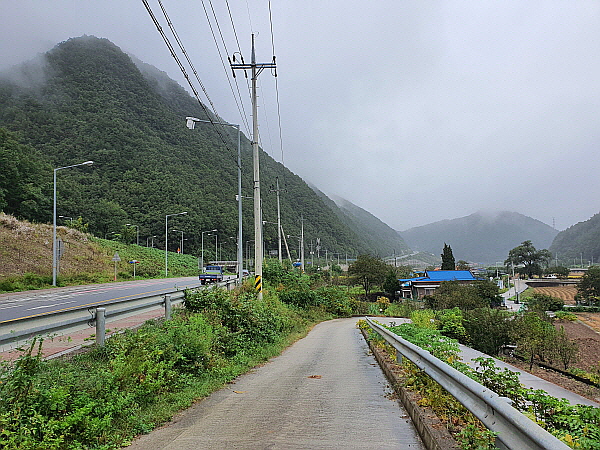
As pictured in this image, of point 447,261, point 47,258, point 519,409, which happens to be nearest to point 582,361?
point 519,409

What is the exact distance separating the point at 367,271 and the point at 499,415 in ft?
236

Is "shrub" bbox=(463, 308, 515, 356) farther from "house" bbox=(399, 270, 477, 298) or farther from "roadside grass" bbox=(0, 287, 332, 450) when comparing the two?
"house" bbox=(399, 270, 477, 298)

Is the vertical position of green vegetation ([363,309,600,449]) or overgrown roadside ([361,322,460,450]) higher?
green vegetation ([363,309,600,449])

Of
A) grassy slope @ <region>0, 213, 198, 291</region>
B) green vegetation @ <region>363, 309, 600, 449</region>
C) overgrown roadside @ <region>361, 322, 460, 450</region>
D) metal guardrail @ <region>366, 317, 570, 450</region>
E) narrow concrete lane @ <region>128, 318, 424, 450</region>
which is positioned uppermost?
grassy slope @ <region>0, 213, 198, 291</region>

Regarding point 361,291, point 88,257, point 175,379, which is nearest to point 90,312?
point 175,379

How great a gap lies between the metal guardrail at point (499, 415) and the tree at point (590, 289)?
281 feet

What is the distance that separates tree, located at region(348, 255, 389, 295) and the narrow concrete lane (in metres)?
64.9

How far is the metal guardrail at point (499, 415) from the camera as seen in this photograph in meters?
2.89

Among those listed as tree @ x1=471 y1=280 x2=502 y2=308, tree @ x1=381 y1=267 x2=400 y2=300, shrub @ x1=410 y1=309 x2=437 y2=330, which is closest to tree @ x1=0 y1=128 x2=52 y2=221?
shrub @ x1=410 y1=309 x2=437 y2=330

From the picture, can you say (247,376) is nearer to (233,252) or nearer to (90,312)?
(90,312)

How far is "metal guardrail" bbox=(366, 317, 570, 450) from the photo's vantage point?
2891 millimetres

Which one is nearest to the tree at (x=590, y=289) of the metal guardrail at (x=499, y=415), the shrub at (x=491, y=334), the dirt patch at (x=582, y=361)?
the dirt patch at (x=582, y=361)

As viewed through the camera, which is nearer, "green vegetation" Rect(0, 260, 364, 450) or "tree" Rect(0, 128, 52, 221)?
"green vegetation" Rect(0, 260, 364, 450)

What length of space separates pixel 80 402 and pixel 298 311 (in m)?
28.2
